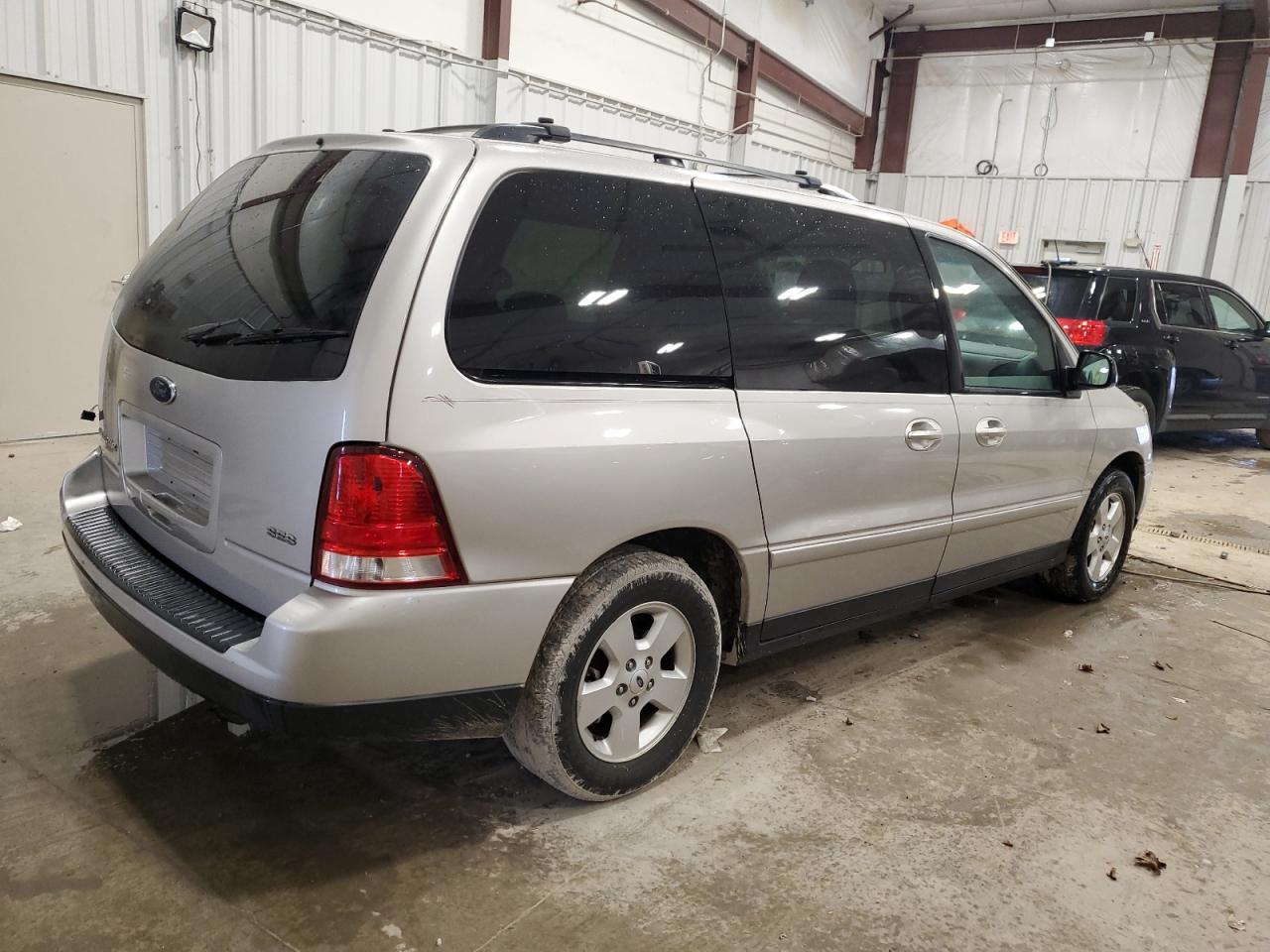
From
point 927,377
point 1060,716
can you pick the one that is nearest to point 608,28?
point 927,377

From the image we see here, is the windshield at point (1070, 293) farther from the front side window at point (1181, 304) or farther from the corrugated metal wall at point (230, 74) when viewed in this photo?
the corrugated metal wall at point (230, 74)

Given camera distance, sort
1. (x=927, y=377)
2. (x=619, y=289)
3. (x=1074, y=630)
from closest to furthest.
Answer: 1. (x=619, y=289)
2. (x=927, y=377)
3. (x=1074, y=630)

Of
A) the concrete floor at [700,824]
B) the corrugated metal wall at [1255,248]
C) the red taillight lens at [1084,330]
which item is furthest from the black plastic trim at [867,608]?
the corrugated metal wall at [1255,248]

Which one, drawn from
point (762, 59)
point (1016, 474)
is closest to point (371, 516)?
point (1016, 474)

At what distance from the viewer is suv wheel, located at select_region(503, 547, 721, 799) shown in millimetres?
2262

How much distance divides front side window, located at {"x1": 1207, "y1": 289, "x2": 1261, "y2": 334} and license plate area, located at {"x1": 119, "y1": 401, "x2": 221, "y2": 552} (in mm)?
9324

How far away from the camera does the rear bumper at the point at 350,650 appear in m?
1.90

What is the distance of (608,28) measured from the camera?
9.78 metres

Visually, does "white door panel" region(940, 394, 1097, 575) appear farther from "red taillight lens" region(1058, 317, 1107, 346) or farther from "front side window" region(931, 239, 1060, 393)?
"red taillight lens" region(1058, 317, 1107, 346)

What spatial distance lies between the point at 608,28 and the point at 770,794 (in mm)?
9103

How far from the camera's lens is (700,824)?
8.13ft

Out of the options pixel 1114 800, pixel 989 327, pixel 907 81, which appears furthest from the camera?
pixel 907 81

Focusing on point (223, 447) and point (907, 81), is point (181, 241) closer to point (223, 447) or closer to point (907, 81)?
point (223, 447)

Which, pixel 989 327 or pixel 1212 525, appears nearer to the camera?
pixel 989 327
